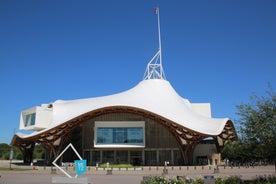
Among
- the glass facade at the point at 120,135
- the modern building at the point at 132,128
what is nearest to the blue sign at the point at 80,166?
the modern building at the point at 132,128

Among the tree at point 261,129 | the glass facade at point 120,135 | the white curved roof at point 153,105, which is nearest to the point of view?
the tree at point 261,129

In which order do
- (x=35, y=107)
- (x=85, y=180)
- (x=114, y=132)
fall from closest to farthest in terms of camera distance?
(x=85, y=180)
(x=114, y=132)
(x=35, y=107)

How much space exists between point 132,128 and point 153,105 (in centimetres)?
585

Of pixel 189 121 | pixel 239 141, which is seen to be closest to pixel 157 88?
pixel 189 121

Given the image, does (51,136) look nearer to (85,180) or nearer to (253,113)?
(85,180)

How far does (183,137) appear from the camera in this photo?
46906mm

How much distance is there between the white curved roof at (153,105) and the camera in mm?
45469

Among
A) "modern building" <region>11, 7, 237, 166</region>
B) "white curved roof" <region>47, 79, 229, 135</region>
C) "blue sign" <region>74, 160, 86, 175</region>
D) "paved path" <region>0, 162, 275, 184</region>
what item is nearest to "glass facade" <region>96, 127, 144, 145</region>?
"modern building" <region>11, 7, 237, 166</region>

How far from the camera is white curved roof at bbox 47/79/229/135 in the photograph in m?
45.5

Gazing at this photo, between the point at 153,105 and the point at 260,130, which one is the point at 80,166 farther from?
the point at 153,105

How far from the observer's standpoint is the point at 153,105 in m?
47.5

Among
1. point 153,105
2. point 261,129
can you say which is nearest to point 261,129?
point 261,129

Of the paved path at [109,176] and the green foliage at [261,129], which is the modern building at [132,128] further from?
the green foliage at [261,129]

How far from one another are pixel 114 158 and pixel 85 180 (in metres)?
36.6
